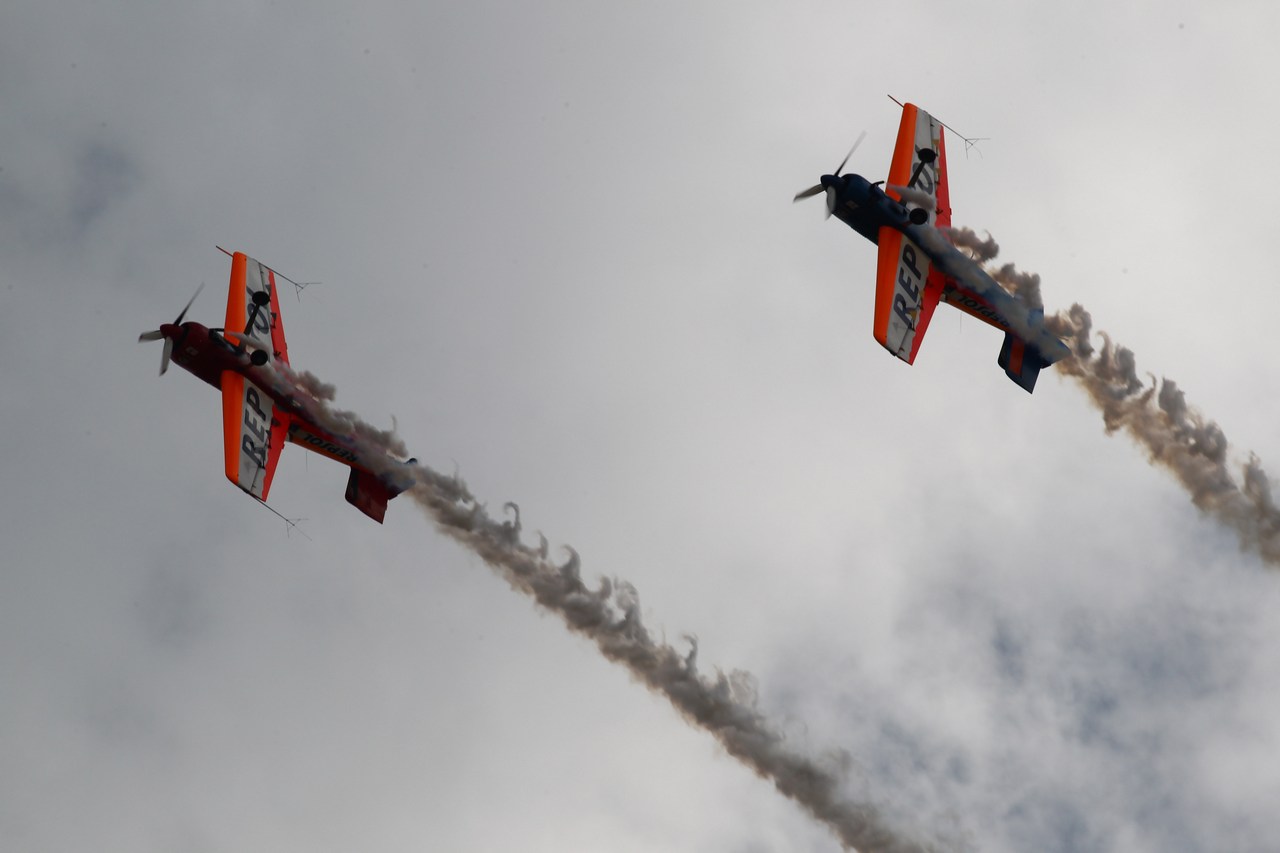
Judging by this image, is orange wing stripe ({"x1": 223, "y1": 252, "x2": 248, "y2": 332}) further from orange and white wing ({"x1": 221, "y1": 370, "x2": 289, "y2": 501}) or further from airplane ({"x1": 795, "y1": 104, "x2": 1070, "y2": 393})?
airplane ({"x1": 795, "y1": 104, "x2": 1070, "y2": 393})

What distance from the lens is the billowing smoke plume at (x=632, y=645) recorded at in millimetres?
89625

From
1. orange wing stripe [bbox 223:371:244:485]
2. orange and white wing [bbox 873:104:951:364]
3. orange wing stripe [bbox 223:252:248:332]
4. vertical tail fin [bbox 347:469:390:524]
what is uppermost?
orange and white wing [bbox 873:104:951:364]

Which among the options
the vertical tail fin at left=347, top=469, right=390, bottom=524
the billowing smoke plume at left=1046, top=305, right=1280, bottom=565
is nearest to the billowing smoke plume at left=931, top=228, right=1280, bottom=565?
the billowing smoke plume at left=1046, top=305, right=1280, bottom=565

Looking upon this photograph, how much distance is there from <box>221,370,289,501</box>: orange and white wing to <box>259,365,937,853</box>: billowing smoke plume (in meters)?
1.11

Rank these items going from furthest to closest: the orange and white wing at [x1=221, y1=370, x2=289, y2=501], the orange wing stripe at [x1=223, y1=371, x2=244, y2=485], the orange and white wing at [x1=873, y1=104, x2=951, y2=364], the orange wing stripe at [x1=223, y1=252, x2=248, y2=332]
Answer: the orange wing stripe at [x1=223, y1=252, x2=248, y2=332], the orange and white wing at [x1=873, y1=104, x2=951, y2=364], the orange and white wing at [x1=221, y1=370, x2=289, y2=501], the orange wing stripe at [x1=223, y1=371, x2=244, y2=485]

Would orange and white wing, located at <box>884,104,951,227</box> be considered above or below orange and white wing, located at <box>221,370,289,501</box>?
above

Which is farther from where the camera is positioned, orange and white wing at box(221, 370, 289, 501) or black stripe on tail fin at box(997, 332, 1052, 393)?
black stripe on tail fin at box(997, 332, 1052, 393)

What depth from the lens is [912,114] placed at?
9225 cm

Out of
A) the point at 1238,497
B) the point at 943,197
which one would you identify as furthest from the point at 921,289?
the point at 1238,497

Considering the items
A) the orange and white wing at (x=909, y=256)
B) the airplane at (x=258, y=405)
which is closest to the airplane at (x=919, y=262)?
the orange and white wing at (x=909, y=256)

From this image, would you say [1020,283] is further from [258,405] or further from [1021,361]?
[258,405]

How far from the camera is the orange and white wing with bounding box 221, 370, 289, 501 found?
87000 millimetres

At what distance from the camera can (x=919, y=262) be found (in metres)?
89.4

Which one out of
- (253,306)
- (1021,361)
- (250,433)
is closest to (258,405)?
(250,433)
